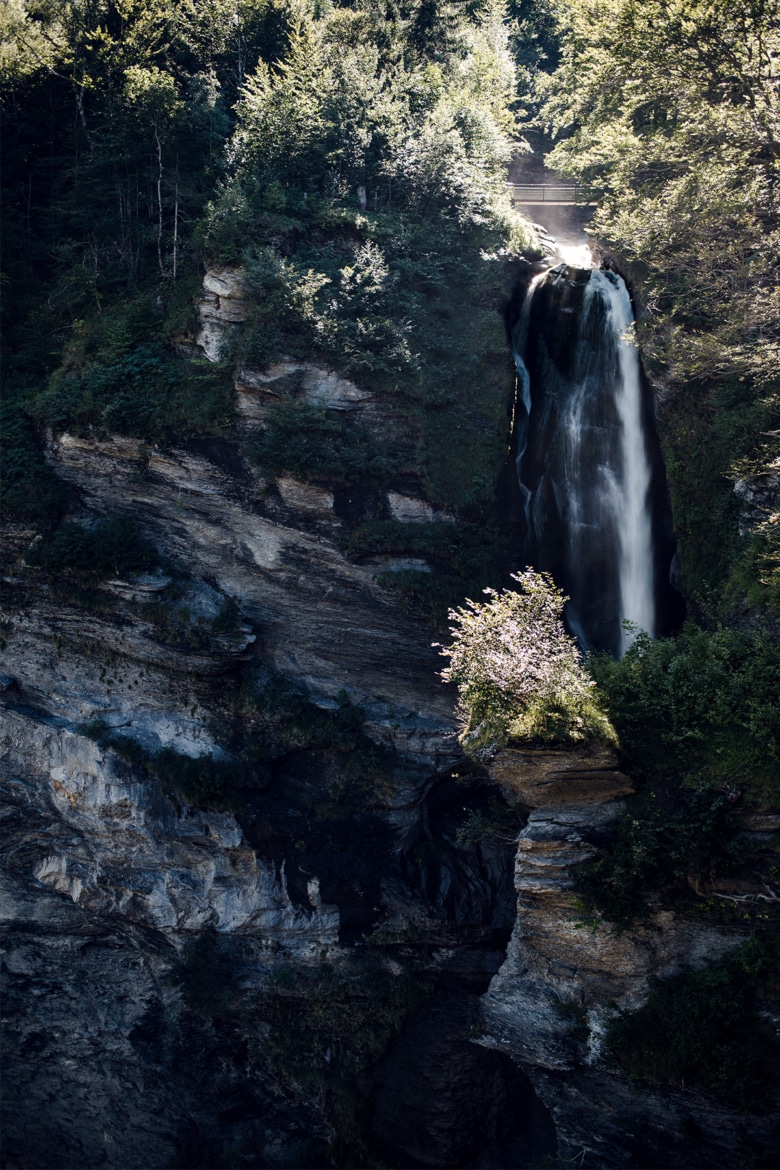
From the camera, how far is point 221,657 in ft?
51.9

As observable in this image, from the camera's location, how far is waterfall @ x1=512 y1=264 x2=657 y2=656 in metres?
16.9

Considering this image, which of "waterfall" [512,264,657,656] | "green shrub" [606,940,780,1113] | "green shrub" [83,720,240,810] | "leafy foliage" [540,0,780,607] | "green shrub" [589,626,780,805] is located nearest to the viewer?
"green shrub" [606,940,780,1113]

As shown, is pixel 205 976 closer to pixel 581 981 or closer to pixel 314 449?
pixel 581 981

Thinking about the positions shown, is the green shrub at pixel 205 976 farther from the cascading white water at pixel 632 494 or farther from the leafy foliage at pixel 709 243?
the leafy foliage at pixel 709 243

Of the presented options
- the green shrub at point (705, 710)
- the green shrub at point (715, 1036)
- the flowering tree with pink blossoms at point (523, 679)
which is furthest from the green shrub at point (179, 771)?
the green shrub at point (715, 1036)

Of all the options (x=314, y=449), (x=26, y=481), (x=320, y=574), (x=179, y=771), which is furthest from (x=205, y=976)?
(x=314, y=449)

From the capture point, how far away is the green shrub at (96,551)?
610 inches

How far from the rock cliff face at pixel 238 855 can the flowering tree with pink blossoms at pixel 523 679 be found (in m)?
3.57

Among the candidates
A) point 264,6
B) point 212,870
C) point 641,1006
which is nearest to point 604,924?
point 641,1006

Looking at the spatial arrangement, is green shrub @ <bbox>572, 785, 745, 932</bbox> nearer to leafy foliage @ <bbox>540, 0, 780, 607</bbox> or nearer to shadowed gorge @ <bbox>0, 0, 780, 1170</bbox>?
shadowed gorge @ <bbox>0, 0, 780, 1170</bbox>

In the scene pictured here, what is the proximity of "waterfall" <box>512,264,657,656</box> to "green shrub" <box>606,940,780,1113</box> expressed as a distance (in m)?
6.88

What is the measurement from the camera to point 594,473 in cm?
1725

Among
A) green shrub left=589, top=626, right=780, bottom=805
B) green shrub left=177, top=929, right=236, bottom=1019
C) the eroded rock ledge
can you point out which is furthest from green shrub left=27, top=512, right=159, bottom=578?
green shrub left=589, top=626, right=780, bottom=805

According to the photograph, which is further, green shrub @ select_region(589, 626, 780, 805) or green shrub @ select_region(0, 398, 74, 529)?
green shrub @ select_region(0, 398, 74, 529)
